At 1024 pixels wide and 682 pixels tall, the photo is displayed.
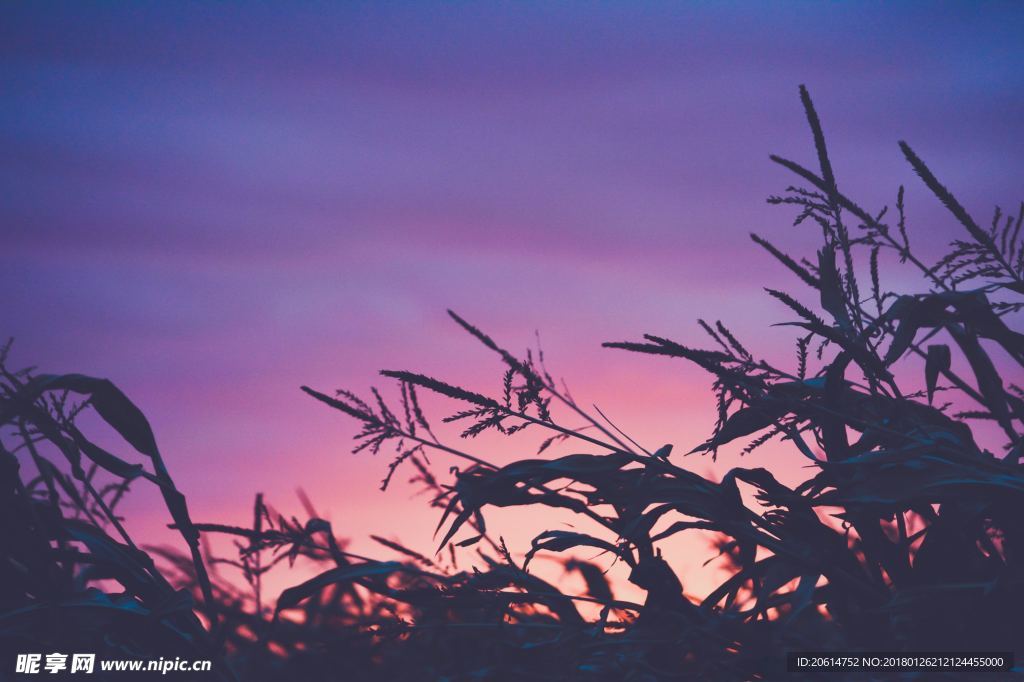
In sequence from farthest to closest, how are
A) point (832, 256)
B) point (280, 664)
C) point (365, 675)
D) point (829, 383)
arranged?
point (280, 664)
point (365, 675)
point (832, 256)
point (829, 383)

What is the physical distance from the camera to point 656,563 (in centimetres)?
152

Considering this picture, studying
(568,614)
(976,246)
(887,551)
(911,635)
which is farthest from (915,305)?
(568,614)

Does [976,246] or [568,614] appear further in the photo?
[568,614]

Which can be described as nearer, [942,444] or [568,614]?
[942,444]

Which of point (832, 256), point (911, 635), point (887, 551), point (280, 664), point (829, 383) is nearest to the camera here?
point (911, 635)

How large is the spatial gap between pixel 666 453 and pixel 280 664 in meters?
1.45

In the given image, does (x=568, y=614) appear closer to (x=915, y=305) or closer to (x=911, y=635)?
(x=911, y=635)

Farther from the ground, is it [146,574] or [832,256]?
[832,256]

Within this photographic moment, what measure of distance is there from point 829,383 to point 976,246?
40 cm

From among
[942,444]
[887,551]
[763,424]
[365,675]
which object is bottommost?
[365,675]

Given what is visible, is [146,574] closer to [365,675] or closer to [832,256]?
[365,675]

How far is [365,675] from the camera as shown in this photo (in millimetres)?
2066

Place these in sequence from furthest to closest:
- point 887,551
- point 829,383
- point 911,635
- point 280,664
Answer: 1. point 280,664
2. point 829,383
3. point 887,551
4. point 911,635

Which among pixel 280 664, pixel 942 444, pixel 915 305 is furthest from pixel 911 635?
pixel 280 664
